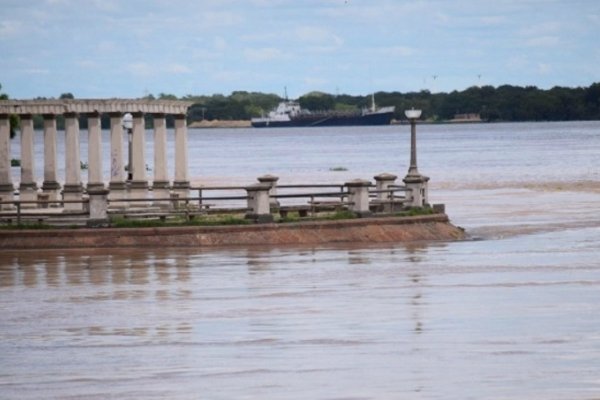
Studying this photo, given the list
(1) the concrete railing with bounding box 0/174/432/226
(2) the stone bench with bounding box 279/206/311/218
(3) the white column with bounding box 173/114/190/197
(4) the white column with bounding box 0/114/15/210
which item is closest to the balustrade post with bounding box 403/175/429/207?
(1) the concrete railing with bounding box 0/174/432/226

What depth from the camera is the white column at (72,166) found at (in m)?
43.1

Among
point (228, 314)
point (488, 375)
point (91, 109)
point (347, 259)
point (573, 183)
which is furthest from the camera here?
point (573, 183)

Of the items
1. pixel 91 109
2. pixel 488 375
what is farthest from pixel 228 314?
pixel 91 109

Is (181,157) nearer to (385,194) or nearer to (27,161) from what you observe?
(27,161)

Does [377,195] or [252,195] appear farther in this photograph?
[377,195]

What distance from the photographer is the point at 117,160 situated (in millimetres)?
44375

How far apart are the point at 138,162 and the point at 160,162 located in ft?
2.76

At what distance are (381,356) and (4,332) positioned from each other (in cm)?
660

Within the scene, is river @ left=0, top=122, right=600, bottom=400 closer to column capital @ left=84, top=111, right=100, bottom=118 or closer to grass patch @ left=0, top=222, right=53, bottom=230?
grass patch @ left=0, top=222, right=53, bottom=230

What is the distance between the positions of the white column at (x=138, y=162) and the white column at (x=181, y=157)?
1.14m

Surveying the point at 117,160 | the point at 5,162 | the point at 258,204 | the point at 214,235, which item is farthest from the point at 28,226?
the point at 258,204

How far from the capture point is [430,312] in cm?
2552

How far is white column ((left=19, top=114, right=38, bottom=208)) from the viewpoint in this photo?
4431 cm

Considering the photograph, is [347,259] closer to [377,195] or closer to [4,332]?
[377,195]
